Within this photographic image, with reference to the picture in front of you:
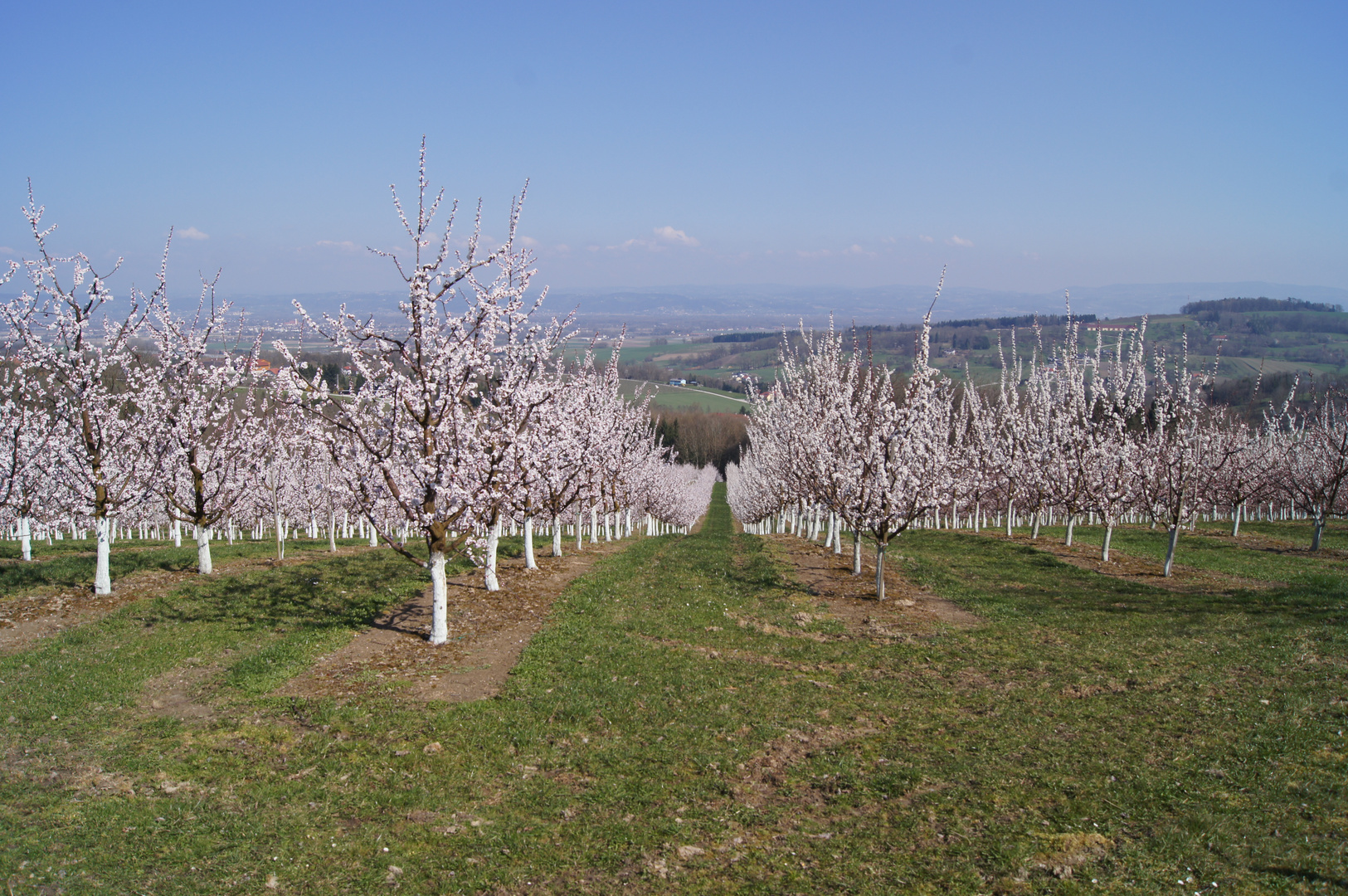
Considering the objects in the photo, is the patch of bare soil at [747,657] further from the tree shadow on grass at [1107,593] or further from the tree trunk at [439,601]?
the tree shadow on grass at [1107,593]

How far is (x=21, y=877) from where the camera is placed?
18.3 ft

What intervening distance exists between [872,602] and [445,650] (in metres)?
10.0

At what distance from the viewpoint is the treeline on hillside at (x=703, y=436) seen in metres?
114

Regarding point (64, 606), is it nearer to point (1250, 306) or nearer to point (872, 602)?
point (872, 602)

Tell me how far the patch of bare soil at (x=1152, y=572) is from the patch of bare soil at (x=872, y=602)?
22.2ft

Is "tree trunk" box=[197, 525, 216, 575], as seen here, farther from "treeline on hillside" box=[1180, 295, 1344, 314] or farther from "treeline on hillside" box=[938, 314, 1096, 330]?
"treeline on hillside" box=[1180, 295, 1344, 314]

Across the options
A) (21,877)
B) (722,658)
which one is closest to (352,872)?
(21,877)

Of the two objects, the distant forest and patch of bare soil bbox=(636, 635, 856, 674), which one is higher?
the distant forest

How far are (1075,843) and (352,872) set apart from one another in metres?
6.21

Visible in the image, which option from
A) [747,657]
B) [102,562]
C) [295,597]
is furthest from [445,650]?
[102,562]

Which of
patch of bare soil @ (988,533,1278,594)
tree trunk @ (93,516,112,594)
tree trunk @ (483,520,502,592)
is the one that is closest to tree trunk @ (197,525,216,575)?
tree trunk @ (93,516,112,594)

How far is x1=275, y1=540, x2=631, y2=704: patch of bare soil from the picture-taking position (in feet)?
33.6

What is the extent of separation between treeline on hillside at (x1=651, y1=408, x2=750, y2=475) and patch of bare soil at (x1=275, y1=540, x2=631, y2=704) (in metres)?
92.5

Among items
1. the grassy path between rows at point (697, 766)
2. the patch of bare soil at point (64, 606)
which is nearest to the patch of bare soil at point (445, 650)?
the grassy path between rows at point (697, 766)
